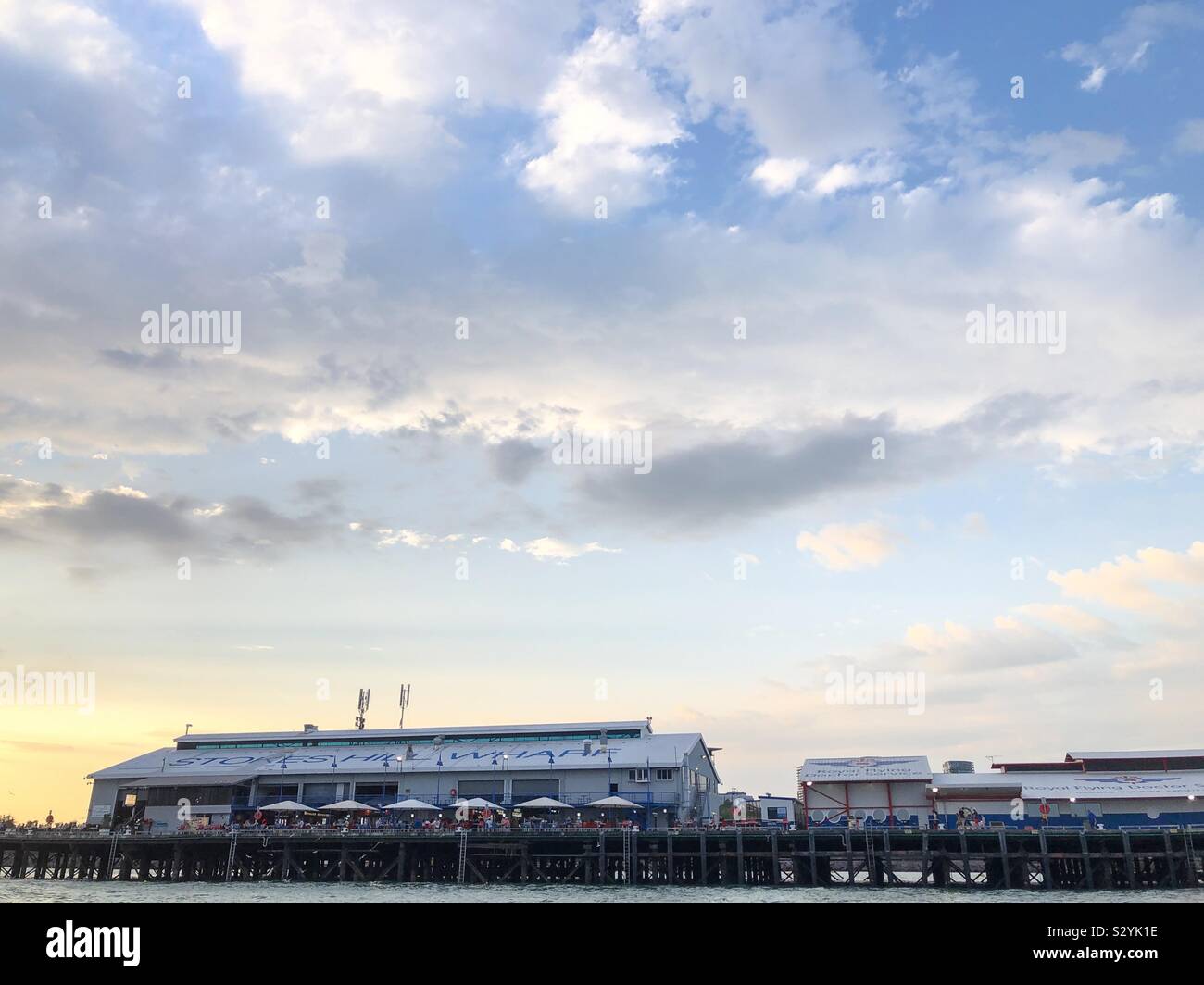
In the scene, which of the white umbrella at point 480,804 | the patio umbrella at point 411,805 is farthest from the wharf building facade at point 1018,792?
the patio umbrella at point 411,805

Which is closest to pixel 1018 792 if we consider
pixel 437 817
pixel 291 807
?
pixel 437 817

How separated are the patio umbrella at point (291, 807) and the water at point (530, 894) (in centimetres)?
899

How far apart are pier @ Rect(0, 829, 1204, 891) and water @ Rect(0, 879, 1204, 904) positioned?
2.52 metres

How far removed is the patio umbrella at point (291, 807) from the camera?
2854 inches

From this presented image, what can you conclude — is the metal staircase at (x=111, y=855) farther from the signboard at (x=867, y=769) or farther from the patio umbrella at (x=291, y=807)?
the signboard at (x=867, y=769)

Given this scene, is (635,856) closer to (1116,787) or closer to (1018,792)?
(1018,792)

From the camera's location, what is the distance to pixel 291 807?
2854 inches

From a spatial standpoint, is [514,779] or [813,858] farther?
[514,779]

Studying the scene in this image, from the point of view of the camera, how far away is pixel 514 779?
7419 centimetres

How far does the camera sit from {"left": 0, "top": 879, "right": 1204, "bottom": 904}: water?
48031 millimetres
